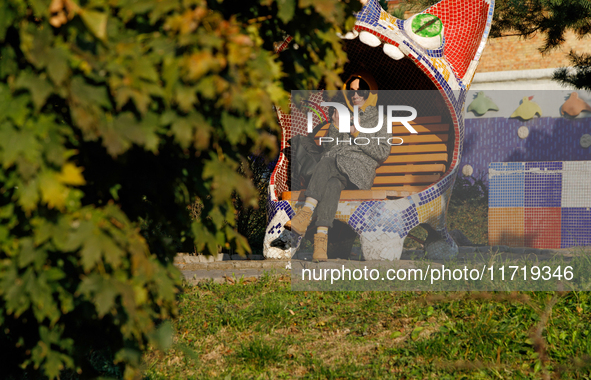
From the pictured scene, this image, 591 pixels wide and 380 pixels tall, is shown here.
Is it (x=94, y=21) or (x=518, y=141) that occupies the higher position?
(x=518, y=141)

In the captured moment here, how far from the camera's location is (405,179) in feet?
18.9

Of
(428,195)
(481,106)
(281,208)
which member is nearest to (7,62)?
(281,208)

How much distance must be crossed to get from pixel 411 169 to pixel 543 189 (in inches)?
65.1

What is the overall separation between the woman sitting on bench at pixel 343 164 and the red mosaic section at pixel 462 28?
1.01 metres

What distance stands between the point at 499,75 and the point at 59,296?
1328 cm

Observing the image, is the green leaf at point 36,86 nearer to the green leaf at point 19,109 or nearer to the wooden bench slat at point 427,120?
the green leaf at point 19,109

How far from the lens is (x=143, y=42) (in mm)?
1362

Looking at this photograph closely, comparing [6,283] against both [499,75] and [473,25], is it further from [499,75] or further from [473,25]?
[499,75]

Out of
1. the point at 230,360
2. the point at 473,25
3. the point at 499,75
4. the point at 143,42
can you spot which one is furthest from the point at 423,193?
the point at 499,75

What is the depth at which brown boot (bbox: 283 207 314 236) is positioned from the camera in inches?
195

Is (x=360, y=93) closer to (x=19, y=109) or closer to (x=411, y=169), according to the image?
(x=411, y=169)

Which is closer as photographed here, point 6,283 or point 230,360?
point 6,283

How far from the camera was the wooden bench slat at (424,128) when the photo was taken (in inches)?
224

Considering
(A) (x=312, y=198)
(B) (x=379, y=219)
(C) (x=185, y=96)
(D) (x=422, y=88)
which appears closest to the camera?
(C) (x=185, y=96)
